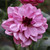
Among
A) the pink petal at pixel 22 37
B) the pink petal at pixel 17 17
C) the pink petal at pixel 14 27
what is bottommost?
the pink petal at pixel 22 37

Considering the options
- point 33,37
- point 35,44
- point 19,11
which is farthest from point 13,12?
point 35,44

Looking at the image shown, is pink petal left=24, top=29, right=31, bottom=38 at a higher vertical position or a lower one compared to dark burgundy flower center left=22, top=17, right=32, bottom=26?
lower

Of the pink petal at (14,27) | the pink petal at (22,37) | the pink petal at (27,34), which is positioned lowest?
the pink petal at (22,37)

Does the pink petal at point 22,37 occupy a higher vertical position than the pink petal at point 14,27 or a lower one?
lower

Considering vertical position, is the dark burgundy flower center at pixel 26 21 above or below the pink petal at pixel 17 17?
below

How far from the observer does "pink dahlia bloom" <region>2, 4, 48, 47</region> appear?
0.70m

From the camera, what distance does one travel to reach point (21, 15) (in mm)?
719

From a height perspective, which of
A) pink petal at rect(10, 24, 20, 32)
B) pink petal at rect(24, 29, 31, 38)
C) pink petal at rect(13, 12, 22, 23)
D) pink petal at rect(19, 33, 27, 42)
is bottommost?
pink petal at rect(19, 33, 27, 42)

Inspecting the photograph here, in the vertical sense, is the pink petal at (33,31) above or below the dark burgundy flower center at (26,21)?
below

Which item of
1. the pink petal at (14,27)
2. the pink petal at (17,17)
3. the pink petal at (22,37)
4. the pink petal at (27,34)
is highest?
the pink petal at (17,17)

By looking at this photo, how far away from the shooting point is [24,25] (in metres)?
0.74

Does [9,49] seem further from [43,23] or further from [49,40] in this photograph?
[43,23]

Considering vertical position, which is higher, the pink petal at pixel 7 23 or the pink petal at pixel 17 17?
the pink petal at pixel 17 17

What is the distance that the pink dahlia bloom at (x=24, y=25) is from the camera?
700 millimetres
